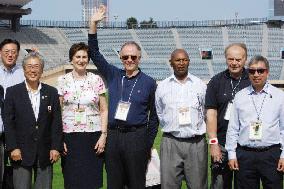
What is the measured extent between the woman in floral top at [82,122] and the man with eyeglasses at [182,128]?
1.98 feet

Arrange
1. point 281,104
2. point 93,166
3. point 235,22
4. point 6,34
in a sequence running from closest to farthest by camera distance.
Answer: point 281,104 → point 93,166 → point 6,34 → point 235,22

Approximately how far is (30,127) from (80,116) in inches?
18.9

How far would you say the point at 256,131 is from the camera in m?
4.26

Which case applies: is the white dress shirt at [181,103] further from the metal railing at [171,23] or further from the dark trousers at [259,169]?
the metal railing at [171,23]

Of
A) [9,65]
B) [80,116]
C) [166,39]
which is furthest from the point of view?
[166,39]

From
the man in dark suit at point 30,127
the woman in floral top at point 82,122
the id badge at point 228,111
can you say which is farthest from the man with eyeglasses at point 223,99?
the man in dark suit at point 30,127

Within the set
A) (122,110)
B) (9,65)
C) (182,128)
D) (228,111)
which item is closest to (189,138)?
(182,128)

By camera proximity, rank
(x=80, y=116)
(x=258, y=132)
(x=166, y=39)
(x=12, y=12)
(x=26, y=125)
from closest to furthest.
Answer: (x=258, y=132) → (x=26, y=125) → (x=80, y=116) → (x=12, y=12) → (x=166, y=39)

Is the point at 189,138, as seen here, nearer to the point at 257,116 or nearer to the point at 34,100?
the point at 257,116

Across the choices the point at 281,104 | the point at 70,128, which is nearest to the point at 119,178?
the point at 70,128

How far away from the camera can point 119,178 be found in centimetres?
472

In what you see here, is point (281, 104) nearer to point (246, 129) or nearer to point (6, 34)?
point (246, 129)

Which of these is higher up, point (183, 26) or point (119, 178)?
point (183, 26)

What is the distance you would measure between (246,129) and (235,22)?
38.7m
